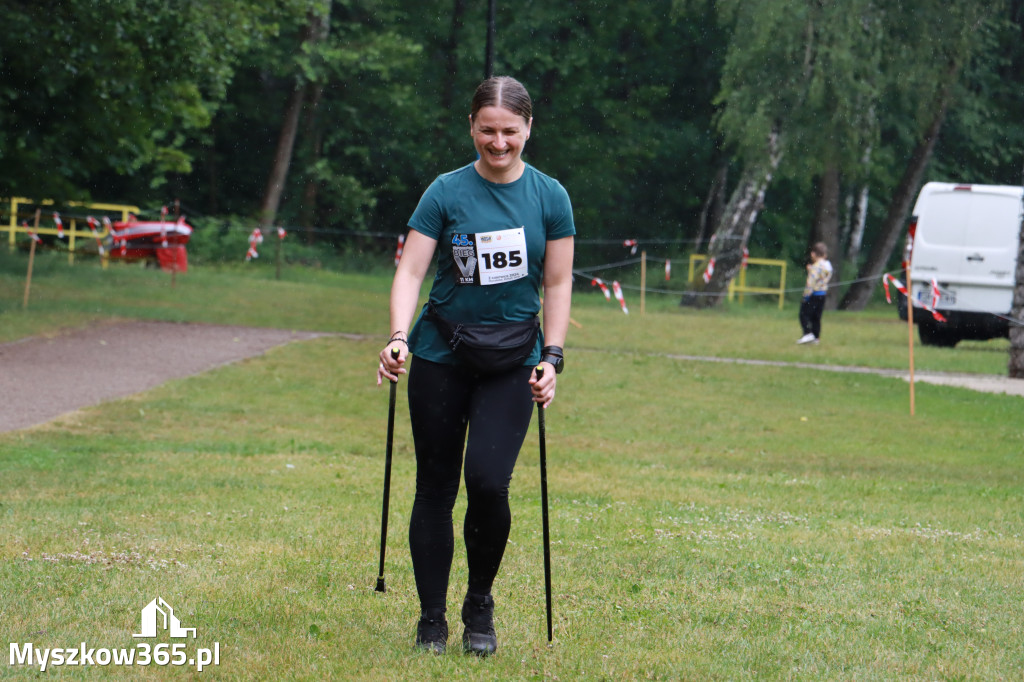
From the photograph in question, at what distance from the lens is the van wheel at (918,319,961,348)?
82.5 feet

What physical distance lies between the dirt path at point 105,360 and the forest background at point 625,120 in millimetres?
6452

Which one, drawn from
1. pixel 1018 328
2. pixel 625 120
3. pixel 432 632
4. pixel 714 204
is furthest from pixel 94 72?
pixel 714 204

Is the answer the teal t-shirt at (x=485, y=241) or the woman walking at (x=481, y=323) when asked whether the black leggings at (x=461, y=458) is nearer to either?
the woman walking at (x=481, y=323)

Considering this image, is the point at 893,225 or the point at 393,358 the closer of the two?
the point at 393,358

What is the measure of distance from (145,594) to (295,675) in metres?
1.23

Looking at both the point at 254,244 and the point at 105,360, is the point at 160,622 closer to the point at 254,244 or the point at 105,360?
the point at 105,360

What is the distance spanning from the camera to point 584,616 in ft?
17.6

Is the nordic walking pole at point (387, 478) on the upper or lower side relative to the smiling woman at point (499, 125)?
lower

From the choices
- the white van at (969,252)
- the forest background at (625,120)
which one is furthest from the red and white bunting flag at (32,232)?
the white van at (969,252)

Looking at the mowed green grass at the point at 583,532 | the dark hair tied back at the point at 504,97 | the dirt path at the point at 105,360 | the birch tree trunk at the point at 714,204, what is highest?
the birch tree trunk at the point at 714,204

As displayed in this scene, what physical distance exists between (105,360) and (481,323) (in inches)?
501

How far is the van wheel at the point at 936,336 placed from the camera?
2516 centimetres

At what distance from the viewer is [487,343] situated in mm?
4547

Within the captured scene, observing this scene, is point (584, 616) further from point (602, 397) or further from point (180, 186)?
point (180, 186)
